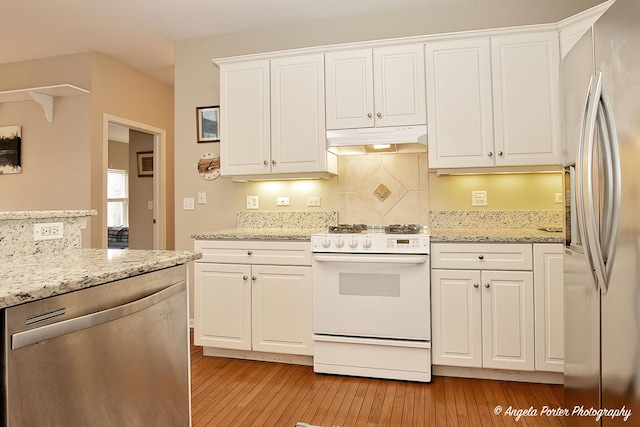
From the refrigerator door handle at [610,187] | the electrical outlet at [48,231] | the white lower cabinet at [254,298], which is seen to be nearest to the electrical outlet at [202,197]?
the white lower cabinet at [254,298]

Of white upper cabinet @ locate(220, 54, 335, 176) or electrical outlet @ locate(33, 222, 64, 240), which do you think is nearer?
electrical outlet @ locate(33, 222, 64, 240)

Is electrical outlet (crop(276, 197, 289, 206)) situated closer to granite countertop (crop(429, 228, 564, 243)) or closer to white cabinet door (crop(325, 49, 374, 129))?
white cabinet door (crop(325, 49, 374, 129))

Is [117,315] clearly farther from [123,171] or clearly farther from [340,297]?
[123,171]

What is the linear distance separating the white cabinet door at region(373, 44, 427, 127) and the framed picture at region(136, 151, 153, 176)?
169 inches

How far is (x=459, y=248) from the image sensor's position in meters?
2.53

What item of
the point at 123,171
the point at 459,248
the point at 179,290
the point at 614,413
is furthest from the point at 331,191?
the point at 123,171

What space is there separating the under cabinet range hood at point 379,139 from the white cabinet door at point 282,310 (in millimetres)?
936

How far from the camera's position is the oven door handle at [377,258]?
99.1 inches

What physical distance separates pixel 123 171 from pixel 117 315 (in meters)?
8.85

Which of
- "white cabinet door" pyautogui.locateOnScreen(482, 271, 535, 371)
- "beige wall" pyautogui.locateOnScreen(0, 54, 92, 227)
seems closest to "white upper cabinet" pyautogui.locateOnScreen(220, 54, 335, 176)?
"white cabinet door" pyautogui.locateOnScreen(482, 271, 535, 371)

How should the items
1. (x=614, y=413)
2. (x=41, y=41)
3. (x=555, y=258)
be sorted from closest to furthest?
(x=614, y=413) → (x=555, y=258) → (x=41, y=41)

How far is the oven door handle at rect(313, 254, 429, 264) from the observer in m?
2.52

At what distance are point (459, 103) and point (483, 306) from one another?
135 cm

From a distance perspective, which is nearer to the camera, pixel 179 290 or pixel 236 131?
pixel 179 290
